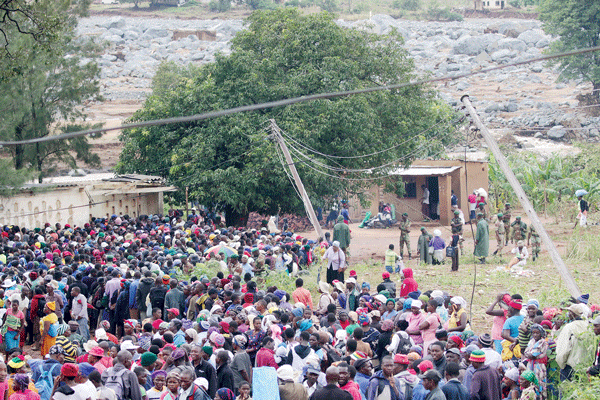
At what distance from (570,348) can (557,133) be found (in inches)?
1444

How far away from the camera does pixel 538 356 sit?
722cm

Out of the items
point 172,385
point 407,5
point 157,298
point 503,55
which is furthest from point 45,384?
point 407,5

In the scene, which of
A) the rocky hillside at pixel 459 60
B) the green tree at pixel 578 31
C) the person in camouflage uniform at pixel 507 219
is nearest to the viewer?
the person in camouflage uniform at pixel 507 219

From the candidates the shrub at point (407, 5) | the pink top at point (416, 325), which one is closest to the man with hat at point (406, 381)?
the pink top at point (416, 325)

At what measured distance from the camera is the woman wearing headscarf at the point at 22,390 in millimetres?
6406

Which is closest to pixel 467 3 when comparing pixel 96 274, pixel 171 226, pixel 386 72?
pixel 386 72

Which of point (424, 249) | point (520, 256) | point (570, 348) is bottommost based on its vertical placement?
point (424, 249)

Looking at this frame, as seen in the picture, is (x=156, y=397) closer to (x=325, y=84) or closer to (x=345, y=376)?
(x=345, y=376)

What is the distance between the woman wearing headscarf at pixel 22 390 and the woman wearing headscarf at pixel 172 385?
4.28ft

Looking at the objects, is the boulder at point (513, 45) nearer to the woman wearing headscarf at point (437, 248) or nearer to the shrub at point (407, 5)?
the shrub at point (407, 5)

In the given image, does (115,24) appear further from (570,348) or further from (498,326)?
(570,348)

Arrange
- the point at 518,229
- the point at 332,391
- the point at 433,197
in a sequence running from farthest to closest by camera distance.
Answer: the point at 433,197, the point at 518,229, the point at 332,391

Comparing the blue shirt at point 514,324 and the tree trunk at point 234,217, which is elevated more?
the blue shirt at point 514,324

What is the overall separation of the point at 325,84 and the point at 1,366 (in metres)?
17.5
